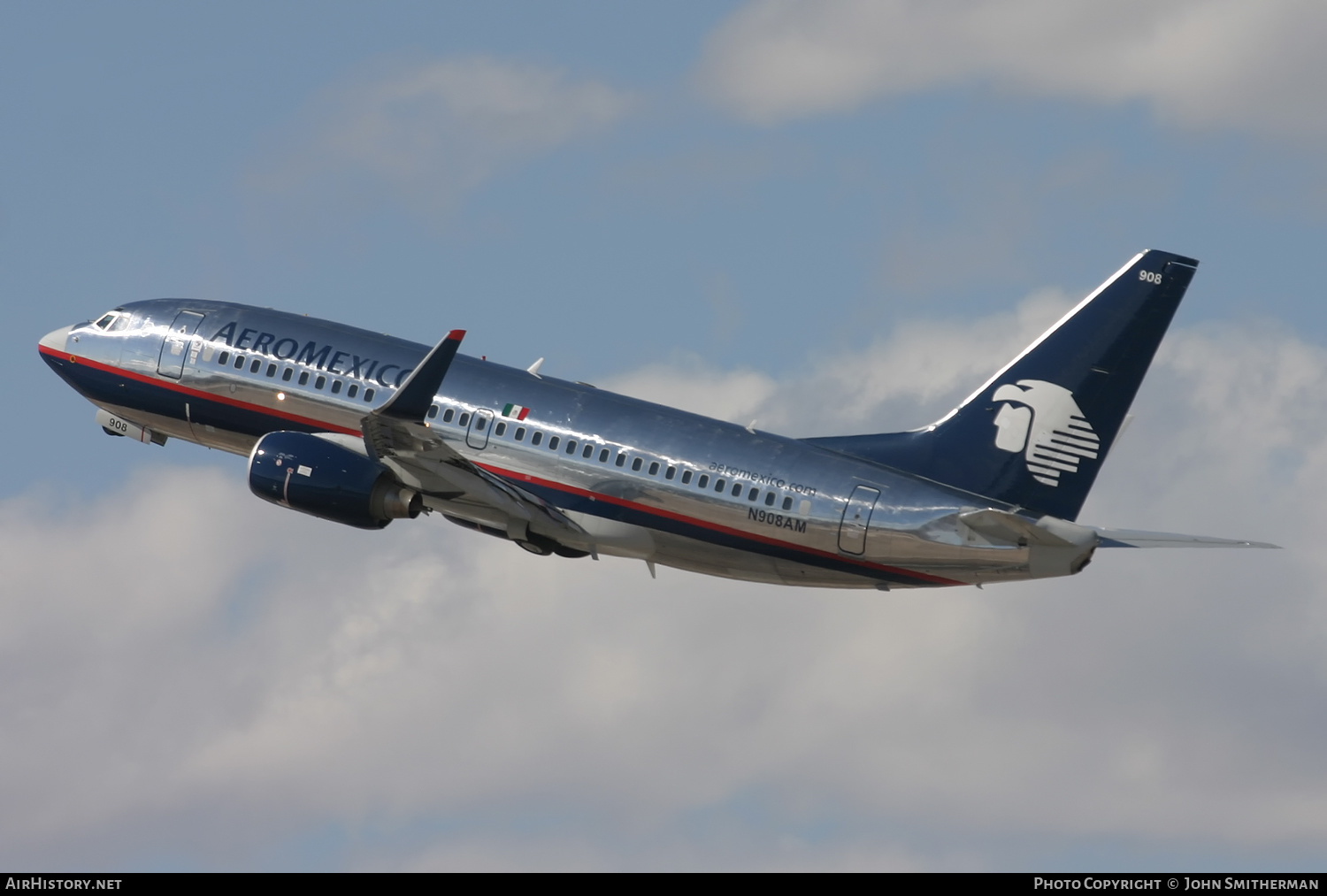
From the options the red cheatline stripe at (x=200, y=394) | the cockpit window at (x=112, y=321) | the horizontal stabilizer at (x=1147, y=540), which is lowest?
the horizontal stabilizer at (x=1147, y=540)

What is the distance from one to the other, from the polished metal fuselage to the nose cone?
186cm

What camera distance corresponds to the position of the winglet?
4966 centimetres

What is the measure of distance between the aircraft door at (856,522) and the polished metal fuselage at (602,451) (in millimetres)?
37

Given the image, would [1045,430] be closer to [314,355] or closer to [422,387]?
[422,387]

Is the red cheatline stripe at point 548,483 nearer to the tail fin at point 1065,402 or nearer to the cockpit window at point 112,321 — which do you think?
the cockpit window at point 112,321

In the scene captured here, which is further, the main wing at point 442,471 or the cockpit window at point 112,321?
the cockpit window at point 112,321

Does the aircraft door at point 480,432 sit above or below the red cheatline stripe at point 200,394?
below

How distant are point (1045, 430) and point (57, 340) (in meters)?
31.9

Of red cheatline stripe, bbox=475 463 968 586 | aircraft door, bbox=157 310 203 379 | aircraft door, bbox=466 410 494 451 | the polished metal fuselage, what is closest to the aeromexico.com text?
the polished metal fuselage

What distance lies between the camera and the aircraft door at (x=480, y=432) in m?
54.9

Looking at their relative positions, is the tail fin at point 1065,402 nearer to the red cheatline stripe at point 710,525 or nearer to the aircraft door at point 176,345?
the red cheatline stripe at point 710,525

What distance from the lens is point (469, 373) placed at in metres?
55.8

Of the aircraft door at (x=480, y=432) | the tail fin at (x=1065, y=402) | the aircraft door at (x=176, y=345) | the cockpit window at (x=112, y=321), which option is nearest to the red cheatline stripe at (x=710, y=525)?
the aircraft door at (x=480, y=432)

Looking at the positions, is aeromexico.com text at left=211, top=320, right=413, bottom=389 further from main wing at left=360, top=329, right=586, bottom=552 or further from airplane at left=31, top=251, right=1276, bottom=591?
main wing at left=360, top=329, right=586, bottom=552
